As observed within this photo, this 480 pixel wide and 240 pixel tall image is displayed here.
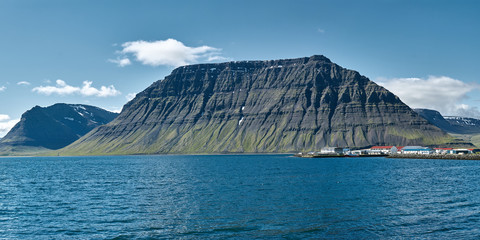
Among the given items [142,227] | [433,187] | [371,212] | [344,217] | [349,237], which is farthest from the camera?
[433,187]

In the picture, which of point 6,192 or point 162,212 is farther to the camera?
point 6,192

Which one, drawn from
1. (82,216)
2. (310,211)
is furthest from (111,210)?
(310,211)

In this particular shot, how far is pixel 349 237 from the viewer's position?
43125 mm

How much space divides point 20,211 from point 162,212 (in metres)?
24.7

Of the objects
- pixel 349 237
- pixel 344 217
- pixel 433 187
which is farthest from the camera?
pixel 433 187

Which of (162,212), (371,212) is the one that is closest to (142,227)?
→ (162,212)

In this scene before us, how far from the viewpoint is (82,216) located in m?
57.5

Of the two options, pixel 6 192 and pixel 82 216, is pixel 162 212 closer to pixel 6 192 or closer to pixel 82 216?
pixel 82 216

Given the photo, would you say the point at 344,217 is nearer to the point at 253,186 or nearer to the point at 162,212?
the point at 162,212

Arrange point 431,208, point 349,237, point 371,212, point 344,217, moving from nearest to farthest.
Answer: point 349,237, point 344,217, point 371,212, point 431,208

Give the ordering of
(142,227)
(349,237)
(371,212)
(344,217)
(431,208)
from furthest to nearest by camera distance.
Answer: (431,208), (371,212), (344,217), (142,227), (349,237)

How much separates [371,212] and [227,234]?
958 inches

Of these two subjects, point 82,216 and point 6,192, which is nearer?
point 82,216

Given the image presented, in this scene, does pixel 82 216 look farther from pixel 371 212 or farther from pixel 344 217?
pixel 371 212
